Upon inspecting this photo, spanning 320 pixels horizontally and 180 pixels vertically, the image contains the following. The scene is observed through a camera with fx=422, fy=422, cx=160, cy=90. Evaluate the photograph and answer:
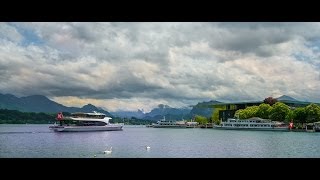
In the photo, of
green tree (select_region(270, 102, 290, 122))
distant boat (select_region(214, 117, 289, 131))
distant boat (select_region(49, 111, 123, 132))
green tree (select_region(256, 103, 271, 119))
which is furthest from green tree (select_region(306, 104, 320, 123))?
distant boat (select_region(49, 111, 123, 132))

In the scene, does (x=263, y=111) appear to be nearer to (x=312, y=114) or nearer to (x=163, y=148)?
(x=312, y=114)

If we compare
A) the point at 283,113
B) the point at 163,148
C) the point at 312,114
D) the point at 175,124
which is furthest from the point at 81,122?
the point at 175,124

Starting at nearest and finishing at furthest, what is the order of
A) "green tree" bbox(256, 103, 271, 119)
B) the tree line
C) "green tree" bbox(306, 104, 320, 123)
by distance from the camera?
"green tree" bbox(306, 104, 320, 123) → the tree line → "green tree" bbox(256, 103, 271, 119)

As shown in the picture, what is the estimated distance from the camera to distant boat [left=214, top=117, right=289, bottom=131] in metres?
57.4

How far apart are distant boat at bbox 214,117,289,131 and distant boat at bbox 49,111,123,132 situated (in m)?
21.1

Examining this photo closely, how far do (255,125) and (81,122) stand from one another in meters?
24.7

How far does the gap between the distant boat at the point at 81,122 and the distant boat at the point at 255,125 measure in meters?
21.1

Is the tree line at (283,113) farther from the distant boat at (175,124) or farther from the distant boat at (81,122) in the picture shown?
the distant boat at (81,122)

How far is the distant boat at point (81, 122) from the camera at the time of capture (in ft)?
160

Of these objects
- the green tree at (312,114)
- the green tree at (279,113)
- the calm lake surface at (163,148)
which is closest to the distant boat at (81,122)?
the calm lake surface at (163,148)

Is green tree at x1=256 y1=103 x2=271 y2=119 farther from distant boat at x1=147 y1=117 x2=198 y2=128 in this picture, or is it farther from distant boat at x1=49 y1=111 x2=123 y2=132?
distant boat at x1=49 y1=111 x2=123 y2=132
